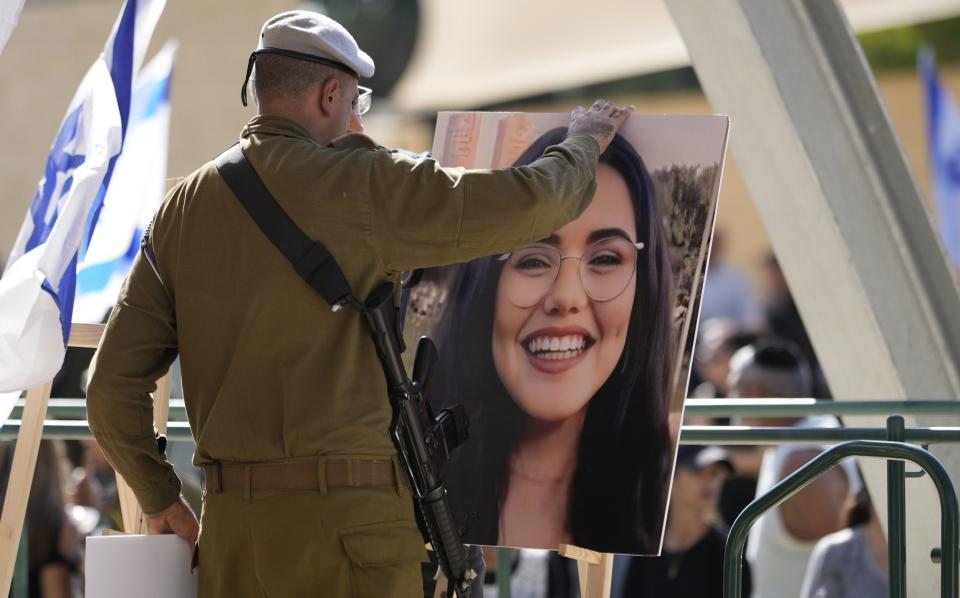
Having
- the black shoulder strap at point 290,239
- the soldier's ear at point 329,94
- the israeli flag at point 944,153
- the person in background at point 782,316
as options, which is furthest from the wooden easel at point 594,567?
the person in background at point 782,316

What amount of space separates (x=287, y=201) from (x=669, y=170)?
1.03 meters

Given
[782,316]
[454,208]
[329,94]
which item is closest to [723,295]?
[782,316]

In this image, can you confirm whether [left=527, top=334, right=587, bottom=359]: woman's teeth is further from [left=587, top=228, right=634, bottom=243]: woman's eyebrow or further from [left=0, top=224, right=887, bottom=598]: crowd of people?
[left=0, top=224, right=887, bottom=598]: crowd of people

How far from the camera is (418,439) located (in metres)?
2.88

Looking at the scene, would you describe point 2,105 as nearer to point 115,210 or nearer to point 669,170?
point 115,210

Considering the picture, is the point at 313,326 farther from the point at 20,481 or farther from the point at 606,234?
the point at 20,481

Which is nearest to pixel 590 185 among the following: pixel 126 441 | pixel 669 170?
pixel 669 170

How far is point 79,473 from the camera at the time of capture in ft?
22.2

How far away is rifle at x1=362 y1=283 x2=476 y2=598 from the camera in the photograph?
9.30 ft

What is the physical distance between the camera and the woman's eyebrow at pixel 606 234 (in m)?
3.41

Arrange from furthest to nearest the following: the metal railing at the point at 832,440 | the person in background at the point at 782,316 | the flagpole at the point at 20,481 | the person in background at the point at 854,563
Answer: the person in background at the point at 782,316 < the person in background at the point at 854,563 < the flagpole at the point at 20,481 < the metal railing at the point at 832,440

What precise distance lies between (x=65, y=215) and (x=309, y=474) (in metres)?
1.30

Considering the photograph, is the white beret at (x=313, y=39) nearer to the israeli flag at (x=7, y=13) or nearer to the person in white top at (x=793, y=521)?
the israeli flag at (x=7, y=13)

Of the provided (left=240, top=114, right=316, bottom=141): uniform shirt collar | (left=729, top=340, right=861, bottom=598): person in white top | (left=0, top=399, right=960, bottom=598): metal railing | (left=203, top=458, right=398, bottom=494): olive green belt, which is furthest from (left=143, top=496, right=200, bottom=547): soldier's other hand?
(left=729, top=340, right=861, bottom=598): person in white top
